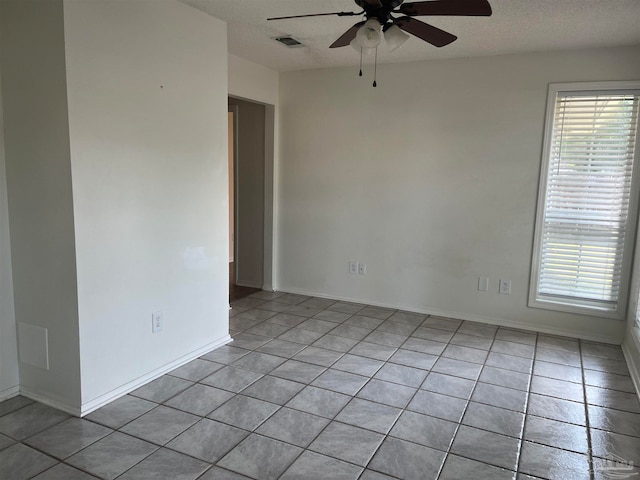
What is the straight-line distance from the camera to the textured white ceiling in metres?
2.87

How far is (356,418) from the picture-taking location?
8.38 feet

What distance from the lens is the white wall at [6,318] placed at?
102 inches

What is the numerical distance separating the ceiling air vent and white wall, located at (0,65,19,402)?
216cm

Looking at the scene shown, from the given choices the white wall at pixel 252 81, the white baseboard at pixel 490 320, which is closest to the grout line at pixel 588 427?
the white baseboard at pixel 490 320

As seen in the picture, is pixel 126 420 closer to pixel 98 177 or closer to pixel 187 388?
pixel 187 388

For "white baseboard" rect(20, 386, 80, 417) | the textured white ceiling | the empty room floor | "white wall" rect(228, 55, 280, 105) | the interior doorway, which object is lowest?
the empty room floor

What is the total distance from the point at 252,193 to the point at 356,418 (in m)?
3.28

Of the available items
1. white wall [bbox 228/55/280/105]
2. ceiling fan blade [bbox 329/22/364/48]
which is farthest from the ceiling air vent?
ceiling fan blade [bbox 329/22/364/48]

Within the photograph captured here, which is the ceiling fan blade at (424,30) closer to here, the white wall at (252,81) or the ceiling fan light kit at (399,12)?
the ceiling fan light kit at (399,12)

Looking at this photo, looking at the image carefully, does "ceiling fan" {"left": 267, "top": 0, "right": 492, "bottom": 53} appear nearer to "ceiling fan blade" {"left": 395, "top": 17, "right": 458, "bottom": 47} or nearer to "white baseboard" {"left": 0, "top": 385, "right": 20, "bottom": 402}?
"ceiling fan blade" {"left": 395, "top": 17, "right": 458, "bottom": 47}

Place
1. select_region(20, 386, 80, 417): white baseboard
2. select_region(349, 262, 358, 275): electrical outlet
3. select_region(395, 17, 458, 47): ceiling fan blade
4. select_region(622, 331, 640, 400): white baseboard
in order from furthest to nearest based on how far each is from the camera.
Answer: select_region(349, 262, 358, 275): electrical outlet, select_region(622, 331, 640, 400): white baseboard, select_region(20, 386, 80, 417): white baseboard, select_region(395, 17, 458, 47): ceiling fan blade

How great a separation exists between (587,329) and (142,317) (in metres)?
3.56

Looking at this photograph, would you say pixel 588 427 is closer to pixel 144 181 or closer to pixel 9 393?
pixel 144 181

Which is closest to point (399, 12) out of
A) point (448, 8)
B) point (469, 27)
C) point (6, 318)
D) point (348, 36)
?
point (448, 8)
